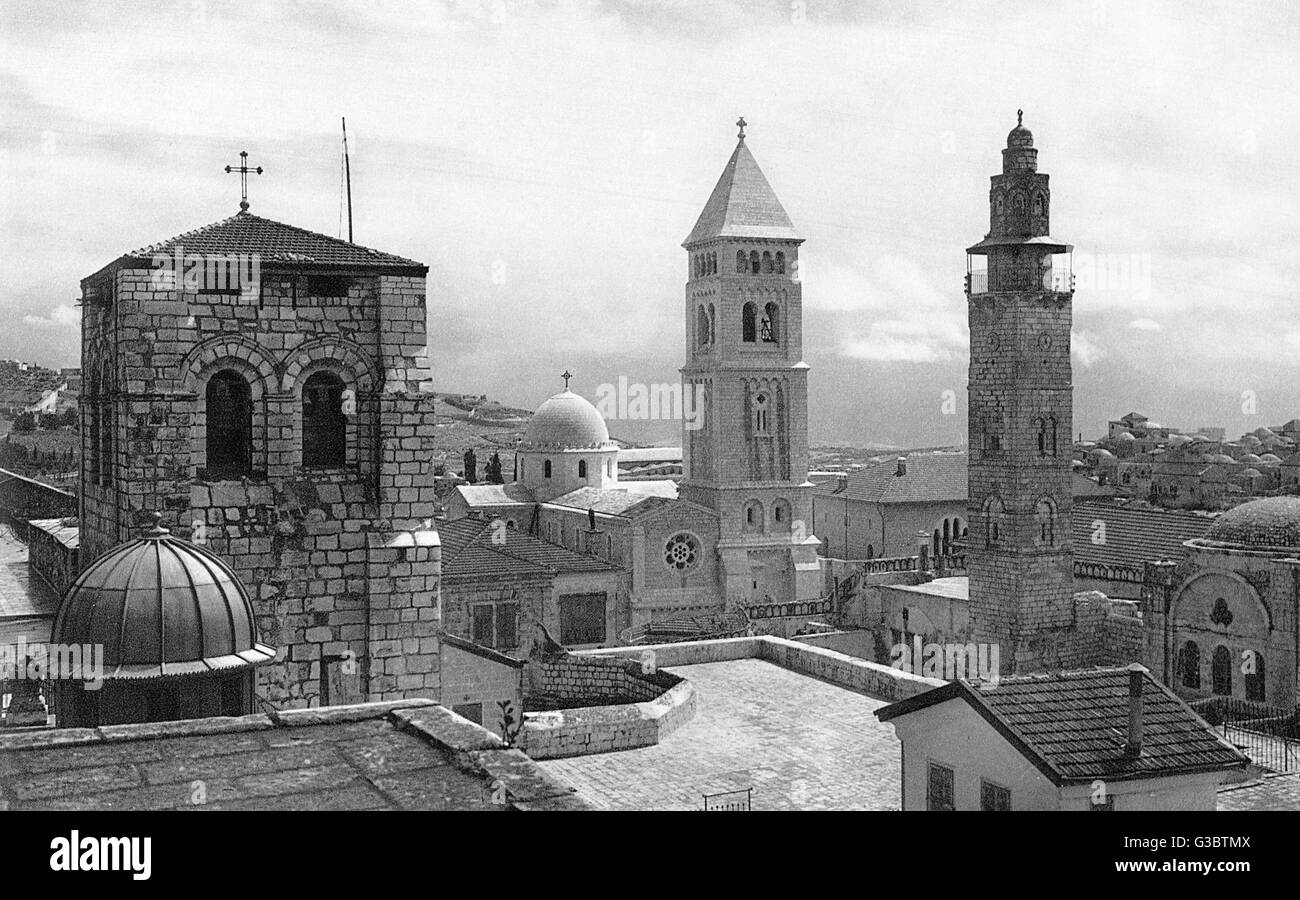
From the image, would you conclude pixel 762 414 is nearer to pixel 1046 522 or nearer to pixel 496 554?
pixel 496 554

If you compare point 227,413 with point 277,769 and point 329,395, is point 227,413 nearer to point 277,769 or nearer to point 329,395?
point 329,395

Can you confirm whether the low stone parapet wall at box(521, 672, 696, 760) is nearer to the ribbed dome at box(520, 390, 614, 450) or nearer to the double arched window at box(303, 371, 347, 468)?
the double arched window at box(303, 371, 347, 468)

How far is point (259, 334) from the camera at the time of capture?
14969 mm

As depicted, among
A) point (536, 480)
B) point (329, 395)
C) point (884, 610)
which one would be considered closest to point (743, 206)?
point (536, 480)

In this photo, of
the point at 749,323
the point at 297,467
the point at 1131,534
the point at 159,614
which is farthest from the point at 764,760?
the point at 749,323

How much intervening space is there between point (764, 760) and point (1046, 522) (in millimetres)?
31899

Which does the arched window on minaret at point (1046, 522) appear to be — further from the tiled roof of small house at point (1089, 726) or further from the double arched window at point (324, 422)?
the double arched window at point (324, 422)

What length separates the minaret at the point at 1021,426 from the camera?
45.8 meters

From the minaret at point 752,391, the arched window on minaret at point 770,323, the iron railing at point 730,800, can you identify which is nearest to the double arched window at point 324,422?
the iron railing at point 730,800

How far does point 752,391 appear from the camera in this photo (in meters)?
66.3

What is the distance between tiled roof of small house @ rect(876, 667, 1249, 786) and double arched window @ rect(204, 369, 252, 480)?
25.8 feet
